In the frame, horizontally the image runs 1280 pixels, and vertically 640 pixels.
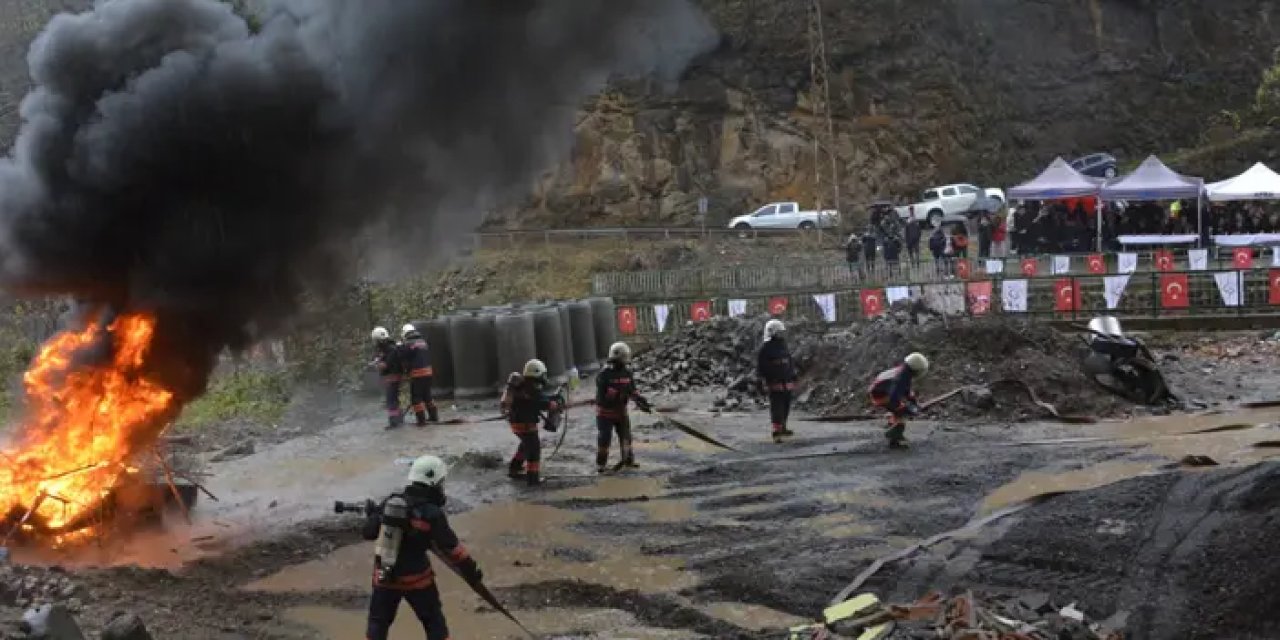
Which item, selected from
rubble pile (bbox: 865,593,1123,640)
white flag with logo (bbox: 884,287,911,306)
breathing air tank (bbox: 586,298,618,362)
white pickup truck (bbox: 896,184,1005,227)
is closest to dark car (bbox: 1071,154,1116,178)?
white pickup truck (bbox: 896,184,1005,227)

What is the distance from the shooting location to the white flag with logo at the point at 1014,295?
71.5ft

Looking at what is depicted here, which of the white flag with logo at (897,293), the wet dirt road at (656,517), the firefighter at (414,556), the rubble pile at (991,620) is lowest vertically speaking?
the wet dirt road at (656,517)

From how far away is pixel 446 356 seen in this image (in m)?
19.9

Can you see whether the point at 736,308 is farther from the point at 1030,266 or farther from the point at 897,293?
the point at 1030,266

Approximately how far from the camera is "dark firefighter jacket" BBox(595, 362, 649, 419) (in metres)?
12.9

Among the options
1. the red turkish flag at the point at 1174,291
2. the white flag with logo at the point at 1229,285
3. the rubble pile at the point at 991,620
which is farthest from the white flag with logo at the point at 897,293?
the rubble pile at the point at 991,620

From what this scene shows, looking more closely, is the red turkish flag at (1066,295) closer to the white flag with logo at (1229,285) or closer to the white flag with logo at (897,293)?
the white flag with logo at (1229,285)

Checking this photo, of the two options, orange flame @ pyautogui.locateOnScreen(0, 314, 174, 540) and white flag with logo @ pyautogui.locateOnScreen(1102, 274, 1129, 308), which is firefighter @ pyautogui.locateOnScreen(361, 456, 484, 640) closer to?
orange flame @ pyautogui.locateOnScreen(0, 314, 174, 540)

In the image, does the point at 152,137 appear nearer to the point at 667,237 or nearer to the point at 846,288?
the point at 846,288

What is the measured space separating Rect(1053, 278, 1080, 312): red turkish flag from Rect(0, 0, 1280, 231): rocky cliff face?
68.8 ft

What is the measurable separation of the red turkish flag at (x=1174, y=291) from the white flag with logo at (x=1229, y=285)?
0.58 m

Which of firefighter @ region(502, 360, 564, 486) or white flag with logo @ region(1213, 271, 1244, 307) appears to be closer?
firefighter @ region(502, 360, 564, 486)

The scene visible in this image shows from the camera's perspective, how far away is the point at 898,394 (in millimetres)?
12961

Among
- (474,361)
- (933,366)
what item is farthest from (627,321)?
(933,366)
